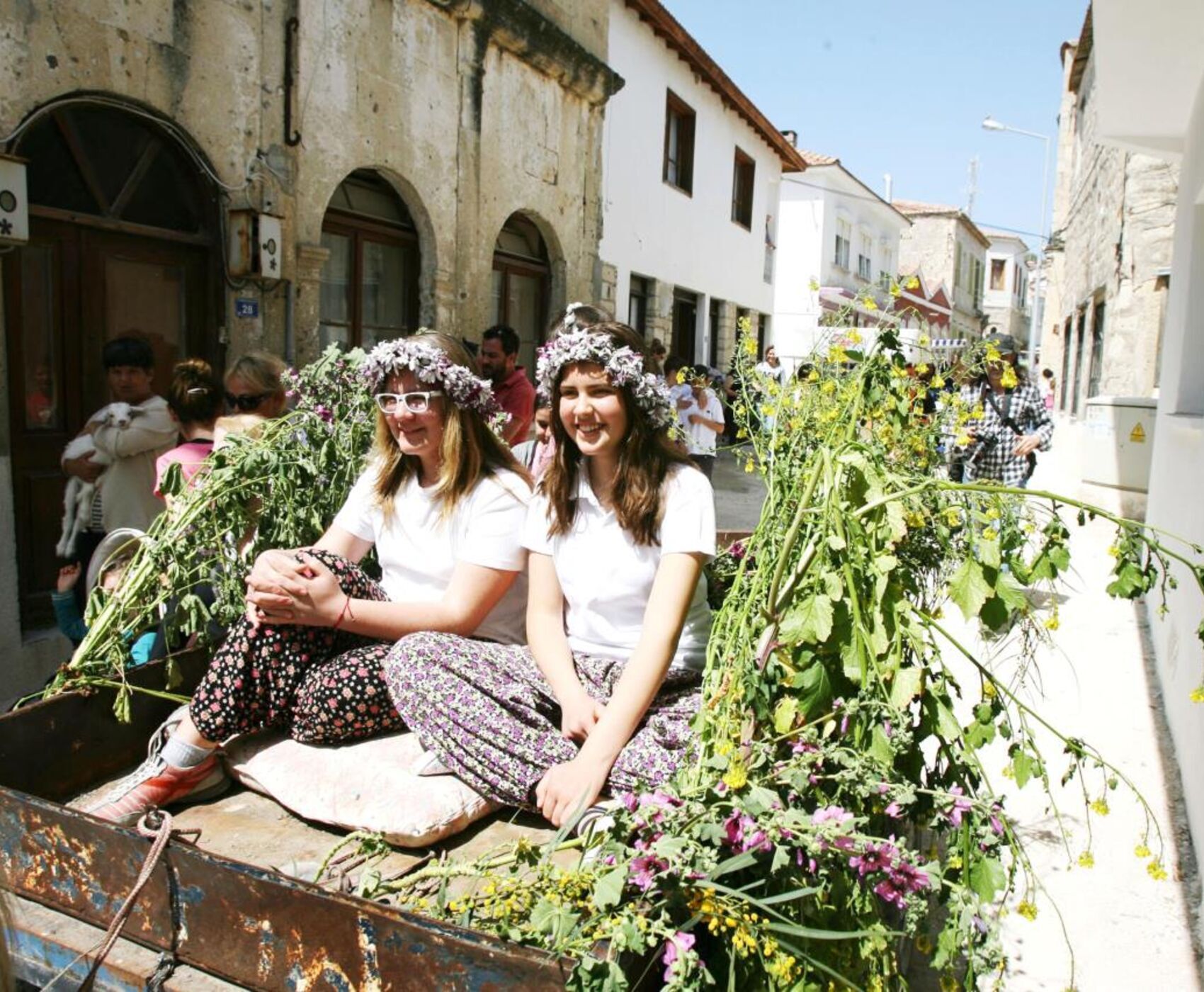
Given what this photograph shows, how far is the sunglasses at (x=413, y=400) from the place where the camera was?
2625 mm

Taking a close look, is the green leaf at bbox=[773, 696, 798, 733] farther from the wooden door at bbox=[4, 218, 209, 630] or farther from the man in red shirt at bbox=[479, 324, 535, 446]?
the wooden door at bbox=[4, 218, 209, 630]

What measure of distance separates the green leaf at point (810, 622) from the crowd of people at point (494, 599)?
1.75ft

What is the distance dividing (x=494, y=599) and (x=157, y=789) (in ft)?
2.93

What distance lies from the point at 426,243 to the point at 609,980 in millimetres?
7057

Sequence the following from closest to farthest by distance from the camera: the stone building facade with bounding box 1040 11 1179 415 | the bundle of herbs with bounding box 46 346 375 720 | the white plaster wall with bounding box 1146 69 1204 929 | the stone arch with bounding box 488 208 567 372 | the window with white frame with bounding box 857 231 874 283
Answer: the bundle of herbs with bounding box 46 346 375 720 → the white plaster wall with bounding box 1146 69 1204 929 → the stone building facade with bounding box 1040 11 1179 415 → the stone arch with bounding box 488 208 567 372 → the window with white frame with bounding box 857 231 874 283

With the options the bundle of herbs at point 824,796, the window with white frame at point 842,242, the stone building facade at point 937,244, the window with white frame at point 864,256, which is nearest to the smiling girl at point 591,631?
the bundle of herbs at point 824,796

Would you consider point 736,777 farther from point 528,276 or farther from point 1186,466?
point 528,276

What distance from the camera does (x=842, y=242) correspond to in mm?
25188

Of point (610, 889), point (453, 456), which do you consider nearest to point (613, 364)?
point (453, 456)

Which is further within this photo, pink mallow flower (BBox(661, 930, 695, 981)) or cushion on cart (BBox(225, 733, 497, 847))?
cushion on cart (BBox(225, 733, 497, 847))

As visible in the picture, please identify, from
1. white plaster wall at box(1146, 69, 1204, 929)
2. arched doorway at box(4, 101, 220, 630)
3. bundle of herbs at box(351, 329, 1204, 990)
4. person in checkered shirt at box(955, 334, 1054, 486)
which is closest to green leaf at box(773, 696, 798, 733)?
bundle of herbs at box(351, 329, 1204, 990)

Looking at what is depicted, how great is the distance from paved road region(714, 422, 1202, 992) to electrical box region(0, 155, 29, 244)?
3.54 m

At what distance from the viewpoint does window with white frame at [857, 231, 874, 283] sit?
26953 mm

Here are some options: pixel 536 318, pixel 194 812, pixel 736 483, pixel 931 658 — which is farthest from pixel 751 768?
pixel 736 483
